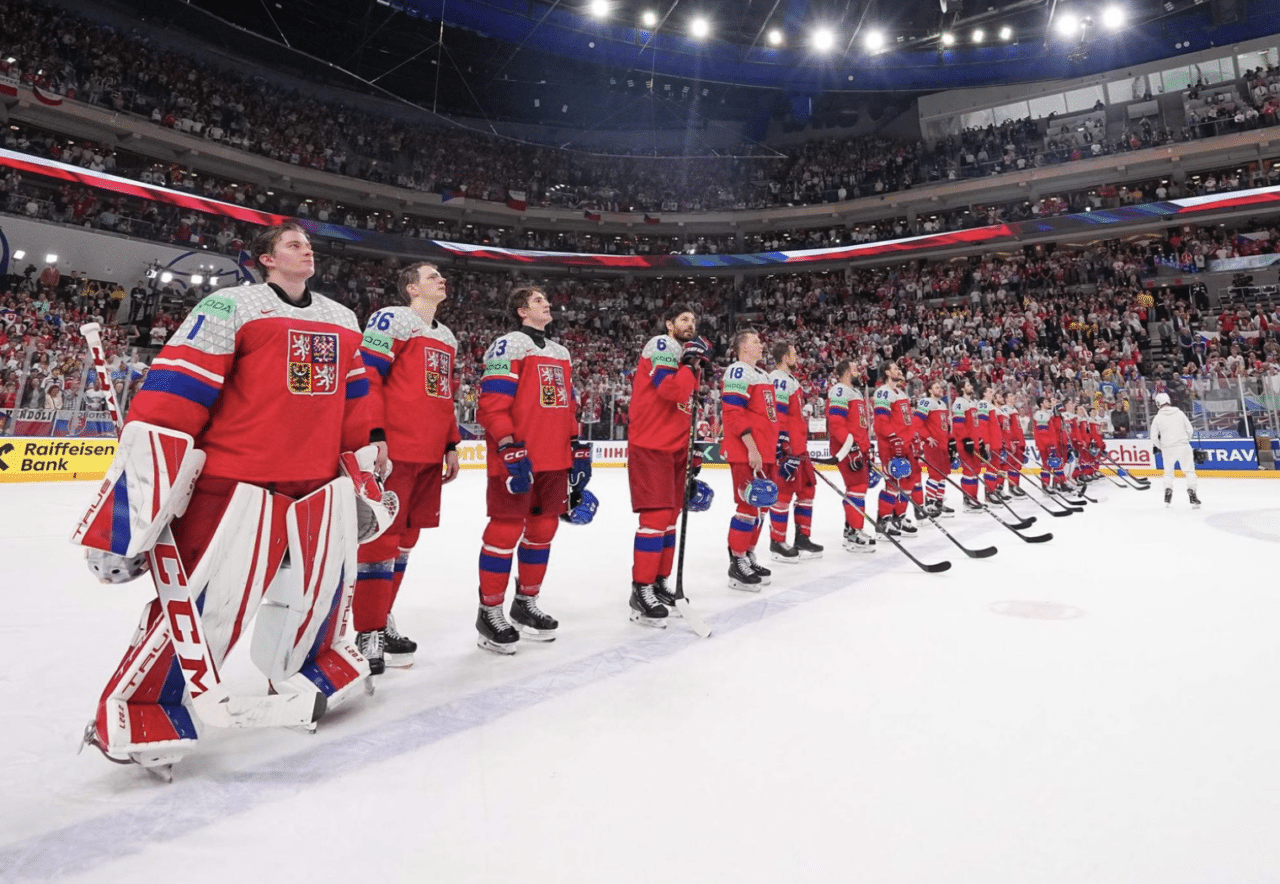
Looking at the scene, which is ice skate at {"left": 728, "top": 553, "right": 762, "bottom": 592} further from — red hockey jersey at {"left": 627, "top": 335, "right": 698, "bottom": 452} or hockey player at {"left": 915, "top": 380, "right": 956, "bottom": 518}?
hockey player at {"left": 915, "top": 380, "right": 956, "bottom": 518}

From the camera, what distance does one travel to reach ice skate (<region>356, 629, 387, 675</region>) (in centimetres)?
278

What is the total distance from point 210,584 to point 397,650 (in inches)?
47.7

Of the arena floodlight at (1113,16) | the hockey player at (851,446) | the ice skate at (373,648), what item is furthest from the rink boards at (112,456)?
the arena floodlight at (1113,16)

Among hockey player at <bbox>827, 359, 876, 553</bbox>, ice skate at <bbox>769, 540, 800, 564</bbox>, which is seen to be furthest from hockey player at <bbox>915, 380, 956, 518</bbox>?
ice skate at <bbox>769, 540, 800, 564</bbox>

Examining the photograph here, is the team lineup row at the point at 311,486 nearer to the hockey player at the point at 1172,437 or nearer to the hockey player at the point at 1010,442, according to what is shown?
the hockey player at the point at 1010,442

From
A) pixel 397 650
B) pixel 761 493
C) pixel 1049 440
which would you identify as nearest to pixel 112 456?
pixel 397 650

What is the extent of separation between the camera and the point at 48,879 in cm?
145

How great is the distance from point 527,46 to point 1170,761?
26183 millimetres

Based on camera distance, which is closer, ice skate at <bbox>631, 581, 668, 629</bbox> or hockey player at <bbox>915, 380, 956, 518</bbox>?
ice skate at <bbox>631, 581, 668, 629</bbox>

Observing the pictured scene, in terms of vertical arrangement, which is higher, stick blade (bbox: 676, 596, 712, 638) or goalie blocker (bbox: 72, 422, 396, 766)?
goalie blocker (bbox: 72, 422, 396, 766)

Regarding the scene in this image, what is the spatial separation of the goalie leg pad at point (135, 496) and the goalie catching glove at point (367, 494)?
528 mm

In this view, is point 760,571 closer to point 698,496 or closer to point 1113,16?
point 698,496

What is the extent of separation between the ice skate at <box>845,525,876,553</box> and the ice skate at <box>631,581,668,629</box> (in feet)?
9.76

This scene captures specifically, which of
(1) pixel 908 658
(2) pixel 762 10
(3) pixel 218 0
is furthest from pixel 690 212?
(1) pixel 908 658
